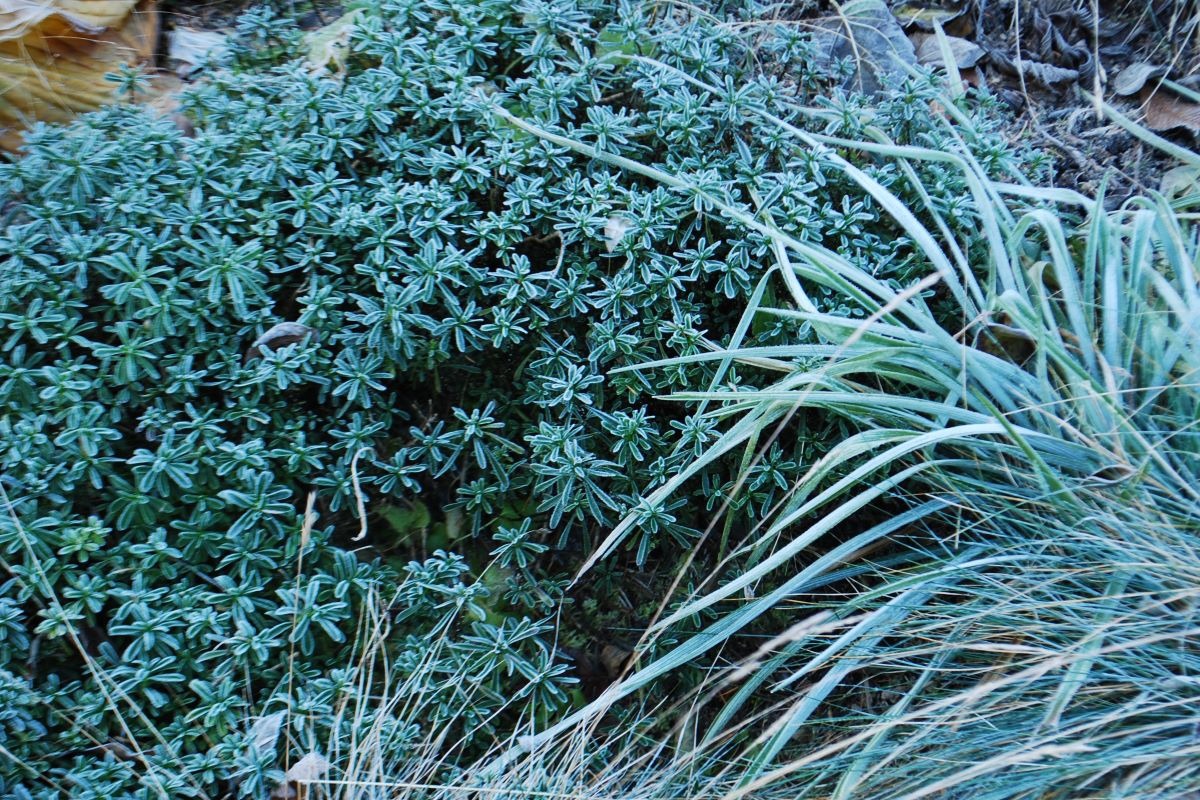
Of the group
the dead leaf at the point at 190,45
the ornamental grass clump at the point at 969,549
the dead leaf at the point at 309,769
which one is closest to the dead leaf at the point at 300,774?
the dead leaf at the point at 309,769

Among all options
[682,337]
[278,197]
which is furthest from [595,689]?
[278,197]

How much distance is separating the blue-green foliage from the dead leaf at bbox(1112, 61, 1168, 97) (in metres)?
1.21

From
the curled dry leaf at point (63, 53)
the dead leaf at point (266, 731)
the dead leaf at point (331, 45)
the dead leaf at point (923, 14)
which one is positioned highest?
the dead leaf at point (923, 14)

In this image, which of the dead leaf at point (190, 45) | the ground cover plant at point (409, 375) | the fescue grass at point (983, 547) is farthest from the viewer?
the dead leaf at point (190, 45)

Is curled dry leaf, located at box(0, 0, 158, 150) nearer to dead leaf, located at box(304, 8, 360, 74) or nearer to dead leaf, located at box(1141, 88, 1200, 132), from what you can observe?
dead leaf, located at box(304, 8, 360, 74)

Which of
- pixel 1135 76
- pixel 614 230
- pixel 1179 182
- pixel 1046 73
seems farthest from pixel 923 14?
pixel 614 230

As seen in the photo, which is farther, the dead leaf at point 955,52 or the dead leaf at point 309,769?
the dead leaf at point 955,52

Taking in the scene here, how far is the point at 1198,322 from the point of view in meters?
2.20

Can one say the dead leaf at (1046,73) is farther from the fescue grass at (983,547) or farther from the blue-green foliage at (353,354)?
the fescue grass at (983,547)

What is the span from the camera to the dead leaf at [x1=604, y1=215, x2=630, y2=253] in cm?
251

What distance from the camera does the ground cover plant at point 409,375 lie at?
208cm

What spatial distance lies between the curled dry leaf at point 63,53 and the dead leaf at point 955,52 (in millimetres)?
2784

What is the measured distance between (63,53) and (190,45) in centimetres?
39

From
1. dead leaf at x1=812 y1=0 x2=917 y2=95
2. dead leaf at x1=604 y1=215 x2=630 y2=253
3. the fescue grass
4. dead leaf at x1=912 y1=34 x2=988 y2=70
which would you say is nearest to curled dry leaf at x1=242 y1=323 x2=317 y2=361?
dead leaf at x1=604 y1=215 x2=630 y2=253
